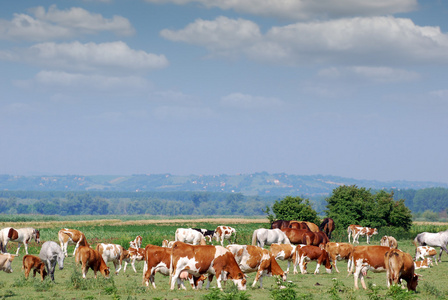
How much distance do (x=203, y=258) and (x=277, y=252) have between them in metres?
9.64

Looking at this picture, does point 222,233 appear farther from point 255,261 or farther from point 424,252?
point 255,261

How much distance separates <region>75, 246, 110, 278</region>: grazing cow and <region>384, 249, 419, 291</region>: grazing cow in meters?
13.5

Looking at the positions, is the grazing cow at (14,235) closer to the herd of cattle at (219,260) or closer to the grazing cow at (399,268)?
the herd of cattle at (219,260)

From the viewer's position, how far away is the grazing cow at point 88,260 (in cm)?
2655

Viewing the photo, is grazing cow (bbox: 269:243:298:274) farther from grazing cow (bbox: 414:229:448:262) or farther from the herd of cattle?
grazing cow (bbox: 414:229:448:262)

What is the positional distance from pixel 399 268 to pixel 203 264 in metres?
8.12

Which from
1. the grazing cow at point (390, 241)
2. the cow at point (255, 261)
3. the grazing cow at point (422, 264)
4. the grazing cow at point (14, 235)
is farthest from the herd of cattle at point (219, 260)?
the grazing cow at point (14, 235)

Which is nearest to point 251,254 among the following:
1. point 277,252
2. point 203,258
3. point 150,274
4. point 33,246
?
point 203,258

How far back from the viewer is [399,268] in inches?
902

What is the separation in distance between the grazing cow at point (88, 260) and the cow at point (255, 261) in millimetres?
7265

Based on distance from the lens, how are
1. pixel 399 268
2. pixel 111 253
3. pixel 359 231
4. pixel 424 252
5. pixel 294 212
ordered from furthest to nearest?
pixel 294 212, pixel 359 231, pixel 424 252, pixel 111 253, pixel 399 268

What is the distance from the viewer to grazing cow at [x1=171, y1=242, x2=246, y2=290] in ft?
71.8

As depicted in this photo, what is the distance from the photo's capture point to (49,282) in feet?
77.7

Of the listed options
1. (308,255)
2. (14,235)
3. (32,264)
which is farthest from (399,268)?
(14,235)
